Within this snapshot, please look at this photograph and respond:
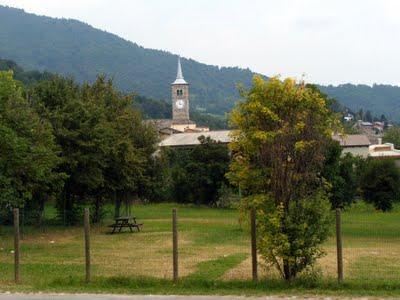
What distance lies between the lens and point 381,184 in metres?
64.1

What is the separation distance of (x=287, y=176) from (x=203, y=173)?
56397 mm

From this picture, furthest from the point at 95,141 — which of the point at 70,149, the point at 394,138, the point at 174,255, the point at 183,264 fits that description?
the point at 394,138

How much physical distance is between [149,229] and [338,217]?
2632 centimetres

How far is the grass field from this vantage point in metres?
14.5

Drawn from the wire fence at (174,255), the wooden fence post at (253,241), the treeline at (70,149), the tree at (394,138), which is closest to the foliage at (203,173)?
the treeline at (70,149)

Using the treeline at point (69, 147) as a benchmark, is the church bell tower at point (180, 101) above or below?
above

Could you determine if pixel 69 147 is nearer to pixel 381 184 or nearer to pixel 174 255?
pixel 174 255

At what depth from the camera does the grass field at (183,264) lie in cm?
1455

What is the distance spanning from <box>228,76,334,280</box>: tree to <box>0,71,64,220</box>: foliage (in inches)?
524

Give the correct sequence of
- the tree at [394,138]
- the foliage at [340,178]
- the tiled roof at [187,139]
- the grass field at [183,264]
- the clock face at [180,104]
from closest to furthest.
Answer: the grass field at [183,264]
the foliage at [340,178]
the tiled roof at [187,139]
the tree at [394,138]
the clock face at [180,104]

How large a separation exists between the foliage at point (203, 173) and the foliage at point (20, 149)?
3854 centimetres

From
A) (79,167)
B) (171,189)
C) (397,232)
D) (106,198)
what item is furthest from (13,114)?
(171,189)

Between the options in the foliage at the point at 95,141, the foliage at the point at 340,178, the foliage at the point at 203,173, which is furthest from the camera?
the foliage at the point at 203,173

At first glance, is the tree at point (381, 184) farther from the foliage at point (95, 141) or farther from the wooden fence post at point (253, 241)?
the wooden fence post at point (253, 241)
